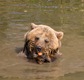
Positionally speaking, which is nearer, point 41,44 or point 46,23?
point 41,44

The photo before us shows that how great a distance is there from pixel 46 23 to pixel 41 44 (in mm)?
4610

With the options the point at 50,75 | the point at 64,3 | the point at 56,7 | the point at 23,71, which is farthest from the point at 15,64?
the point at 64,3

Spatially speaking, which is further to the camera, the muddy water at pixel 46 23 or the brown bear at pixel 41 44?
the brown bear at pixel 41 44

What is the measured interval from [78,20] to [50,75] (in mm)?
6268

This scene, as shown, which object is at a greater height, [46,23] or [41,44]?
[41,44]

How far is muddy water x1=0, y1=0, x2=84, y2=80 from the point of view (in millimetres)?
7295

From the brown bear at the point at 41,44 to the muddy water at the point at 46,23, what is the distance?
181 millimetres

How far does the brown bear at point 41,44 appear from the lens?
781 cm

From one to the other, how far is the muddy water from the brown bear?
0.60 ft

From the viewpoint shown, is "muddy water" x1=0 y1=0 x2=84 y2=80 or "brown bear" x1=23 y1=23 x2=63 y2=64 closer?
"muddy water" x1=0 y1=0 x2=84 y2=80

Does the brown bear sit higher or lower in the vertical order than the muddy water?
higher

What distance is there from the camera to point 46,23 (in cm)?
1233

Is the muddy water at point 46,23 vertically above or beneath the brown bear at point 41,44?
beneath

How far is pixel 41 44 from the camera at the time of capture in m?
7.77
